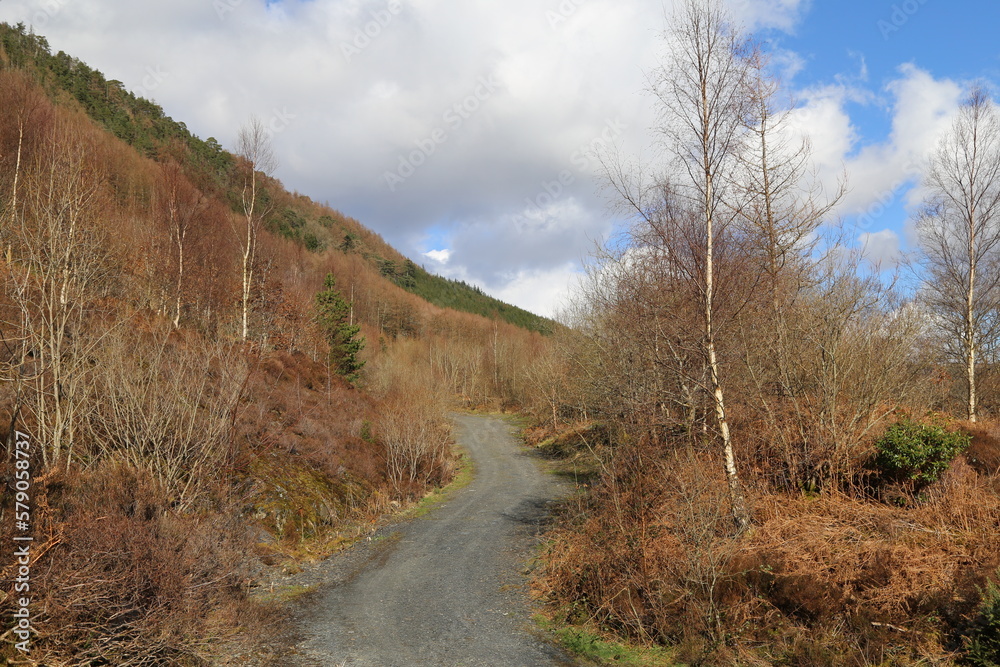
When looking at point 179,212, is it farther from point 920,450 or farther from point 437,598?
point 920,450

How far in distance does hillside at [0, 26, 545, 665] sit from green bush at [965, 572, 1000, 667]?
8256 mm

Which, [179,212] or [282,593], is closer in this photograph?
[282,593]

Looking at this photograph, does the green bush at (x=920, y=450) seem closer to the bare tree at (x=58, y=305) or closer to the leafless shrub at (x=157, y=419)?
the leafless shrub at (x=157, y=419)

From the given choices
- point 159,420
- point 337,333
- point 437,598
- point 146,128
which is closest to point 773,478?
point 437,598

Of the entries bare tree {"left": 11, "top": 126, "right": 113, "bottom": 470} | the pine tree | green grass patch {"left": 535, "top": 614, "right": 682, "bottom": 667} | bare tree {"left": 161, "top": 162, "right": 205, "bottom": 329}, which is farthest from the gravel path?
the pine tree

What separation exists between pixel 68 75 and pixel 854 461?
57.2 m

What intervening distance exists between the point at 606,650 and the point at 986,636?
4.14m

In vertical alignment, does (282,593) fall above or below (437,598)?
below

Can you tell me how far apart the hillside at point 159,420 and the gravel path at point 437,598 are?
1008 mm

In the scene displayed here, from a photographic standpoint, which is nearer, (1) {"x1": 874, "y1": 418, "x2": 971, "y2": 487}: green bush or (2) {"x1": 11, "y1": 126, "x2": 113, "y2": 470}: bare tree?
(2) {"x1": 11, "y1": 126, "x2": 113, "y2": 470}: bare tree

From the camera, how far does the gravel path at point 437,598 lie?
23.4 ft

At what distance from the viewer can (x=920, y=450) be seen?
27.1 ft

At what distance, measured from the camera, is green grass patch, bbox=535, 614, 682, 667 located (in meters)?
6.67

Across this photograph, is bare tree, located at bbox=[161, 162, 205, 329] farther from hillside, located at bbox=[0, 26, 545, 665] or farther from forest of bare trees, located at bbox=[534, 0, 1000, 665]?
forest of bare trees, located at bbox=[534, 0, 1000, 665]
